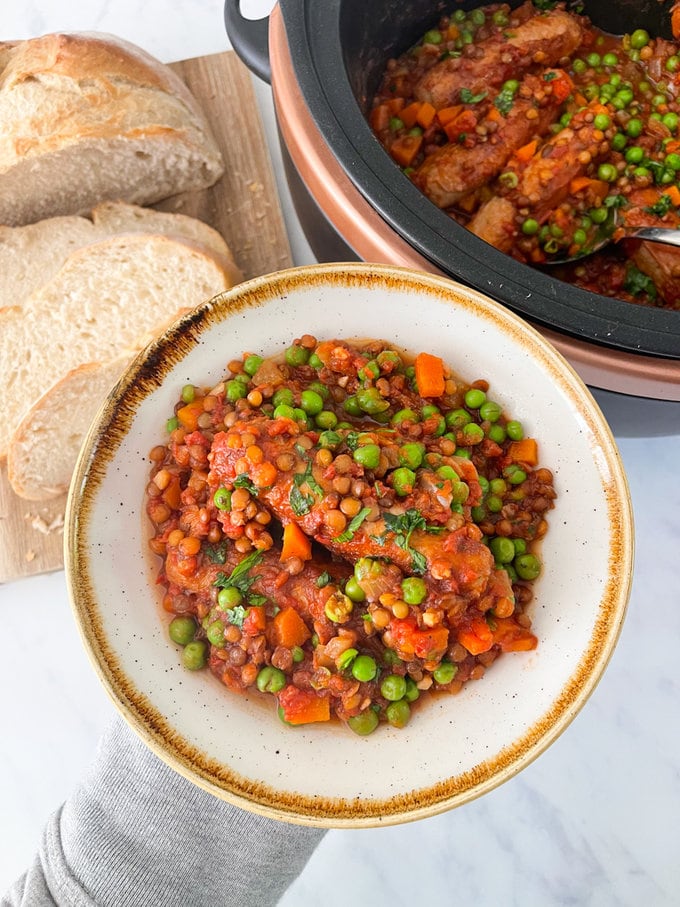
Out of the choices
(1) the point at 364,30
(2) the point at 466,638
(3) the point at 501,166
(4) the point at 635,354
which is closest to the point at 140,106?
(1) the point at 364,30

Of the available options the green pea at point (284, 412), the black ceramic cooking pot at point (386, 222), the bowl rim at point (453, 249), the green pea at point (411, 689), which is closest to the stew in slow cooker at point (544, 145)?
the black ceramic cooking pot at point (386, 222)

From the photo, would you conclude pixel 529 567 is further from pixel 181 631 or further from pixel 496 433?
Result: pixel 181 631

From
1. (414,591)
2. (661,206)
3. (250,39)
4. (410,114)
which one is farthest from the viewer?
(410,114)

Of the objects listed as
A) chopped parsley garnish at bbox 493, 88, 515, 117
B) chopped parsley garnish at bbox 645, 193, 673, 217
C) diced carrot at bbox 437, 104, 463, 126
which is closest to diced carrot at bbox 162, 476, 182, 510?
diced carrot at bbox 437, 104, 463, 126

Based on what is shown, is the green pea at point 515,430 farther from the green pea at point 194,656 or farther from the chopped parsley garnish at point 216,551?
the green pea at point 194,656

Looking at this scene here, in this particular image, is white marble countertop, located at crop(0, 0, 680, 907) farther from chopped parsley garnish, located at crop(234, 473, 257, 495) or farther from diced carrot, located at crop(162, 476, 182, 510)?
chopped parsley garnish, located at crop(234, 473, 257, 495)

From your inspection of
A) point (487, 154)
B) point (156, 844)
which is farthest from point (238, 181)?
point (156, 844)
